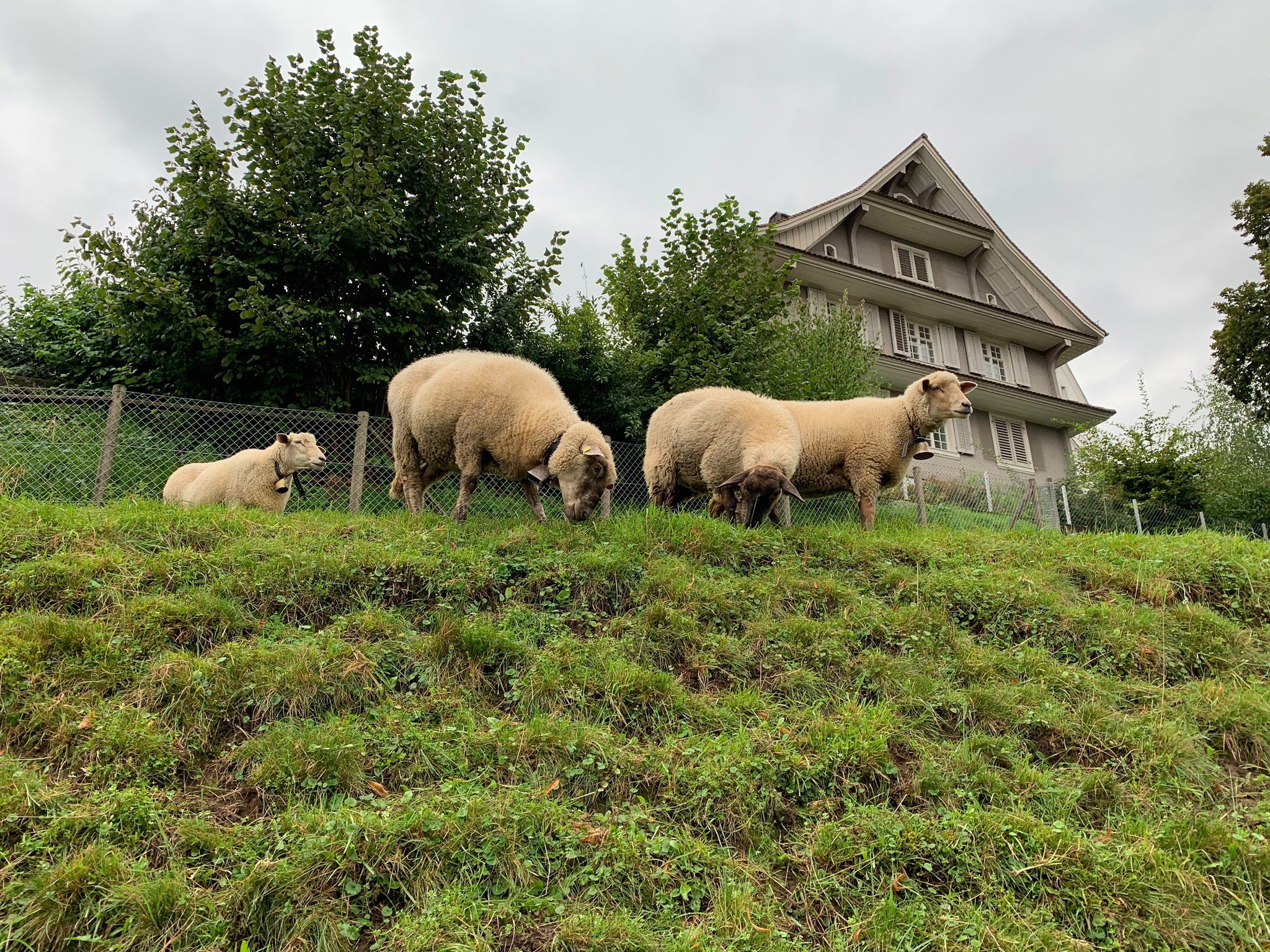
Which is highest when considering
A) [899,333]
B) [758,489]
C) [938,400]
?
[899,333]

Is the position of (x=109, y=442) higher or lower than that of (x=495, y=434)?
higher

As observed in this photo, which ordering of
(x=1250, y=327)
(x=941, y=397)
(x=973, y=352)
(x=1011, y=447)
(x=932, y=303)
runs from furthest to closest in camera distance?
1. (x=1011, y=447)
2. (x=973, y=352)
3. (x=932, y=303)
4. (x=1250, y=327)
5. (x=941, y=397)

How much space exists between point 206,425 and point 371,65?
5.88m


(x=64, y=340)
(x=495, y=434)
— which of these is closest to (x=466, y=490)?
(x=495, y=434)

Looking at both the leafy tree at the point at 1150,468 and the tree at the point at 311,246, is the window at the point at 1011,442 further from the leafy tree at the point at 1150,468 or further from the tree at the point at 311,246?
Answer: the tree at the point at 311,246

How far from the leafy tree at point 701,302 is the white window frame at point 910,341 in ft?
35.2

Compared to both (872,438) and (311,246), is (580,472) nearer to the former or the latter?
(872,438)

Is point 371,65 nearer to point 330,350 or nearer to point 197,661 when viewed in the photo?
point 330,350

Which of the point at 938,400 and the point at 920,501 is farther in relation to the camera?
the point at 920,501

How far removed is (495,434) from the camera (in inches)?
309

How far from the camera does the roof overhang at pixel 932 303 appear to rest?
72.8 ft

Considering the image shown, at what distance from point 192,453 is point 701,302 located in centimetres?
836

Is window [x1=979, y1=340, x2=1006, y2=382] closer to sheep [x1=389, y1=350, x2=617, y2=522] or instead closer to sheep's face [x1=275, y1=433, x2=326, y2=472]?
sheep [x1=389, y1=350, x2=617, y2=522]

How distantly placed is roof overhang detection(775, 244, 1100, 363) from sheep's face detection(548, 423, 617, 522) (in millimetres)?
14575
